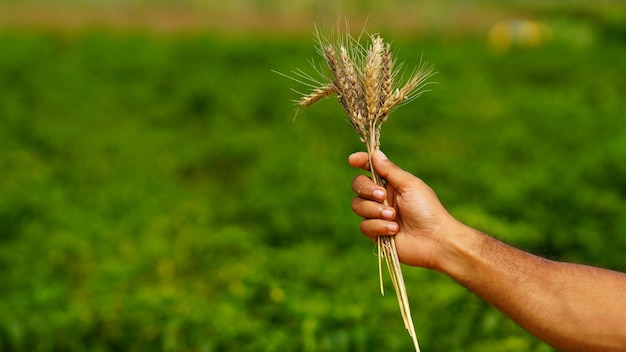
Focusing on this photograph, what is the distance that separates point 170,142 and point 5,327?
16.4ft

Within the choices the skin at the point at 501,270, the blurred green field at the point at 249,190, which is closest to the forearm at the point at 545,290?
the skin at the point at 501,270

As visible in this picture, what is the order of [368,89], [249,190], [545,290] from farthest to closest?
[249,190] → [545,290] → [368,89]

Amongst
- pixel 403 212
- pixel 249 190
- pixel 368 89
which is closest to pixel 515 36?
pixel 249 190

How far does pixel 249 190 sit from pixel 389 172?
17.1ft

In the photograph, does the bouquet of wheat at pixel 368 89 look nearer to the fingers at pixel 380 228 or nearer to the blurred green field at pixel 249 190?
the fingers at pixel 380 228

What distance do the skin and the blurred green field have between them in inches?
68.2

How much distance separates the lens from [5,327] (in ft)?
12.5

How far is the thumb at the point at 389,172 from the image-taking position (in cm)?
187

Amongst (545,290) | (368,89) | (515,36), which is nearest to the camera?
(368,89)

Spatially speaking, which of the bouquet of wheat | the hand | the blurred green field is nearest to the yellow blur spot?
the blurred green field

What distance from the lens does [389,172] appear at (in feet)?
6.22

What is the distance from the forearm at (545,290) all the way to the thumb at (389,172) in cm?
19

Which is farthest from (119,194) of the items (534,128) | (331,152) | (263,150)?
(534,128)

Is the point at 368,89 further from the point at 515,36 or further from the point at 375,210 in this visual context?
the point at 515,36
